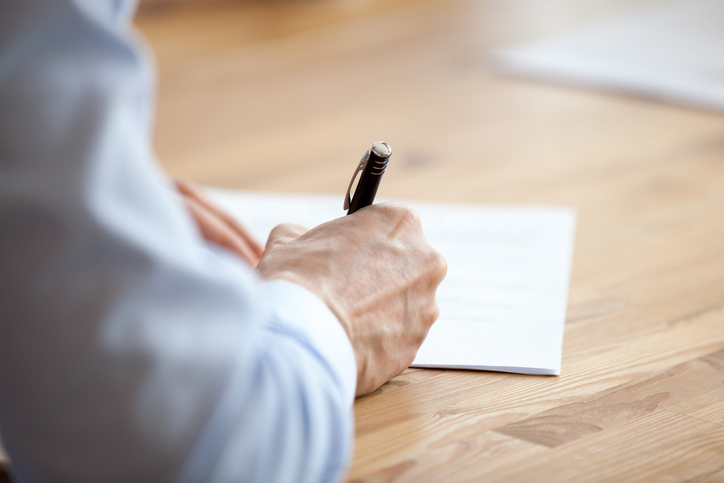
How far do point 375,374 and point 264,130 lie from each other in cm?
78

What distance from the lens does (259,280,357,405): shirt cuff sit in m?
0.43

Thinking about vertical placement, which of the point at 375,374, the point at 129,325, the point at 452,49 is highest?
the point at 129,325

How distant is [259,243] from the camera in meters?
0.77

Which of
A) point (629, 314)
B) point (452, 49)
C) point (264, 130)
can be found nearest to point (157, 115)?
point (264, 130)

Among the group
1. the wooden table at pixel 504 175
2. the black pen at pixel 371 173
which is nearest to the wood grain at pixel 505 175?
the wooden table at pixel 504 175

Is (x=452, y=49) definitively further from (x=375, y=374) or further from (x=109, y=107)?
(x=109, y=107)

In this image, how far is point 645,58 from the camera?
1512mm

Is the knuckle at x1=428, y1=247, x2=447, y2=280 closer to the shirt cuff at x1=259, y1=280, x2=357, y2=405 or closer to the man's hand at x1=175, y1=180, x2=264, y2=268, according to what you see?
the shirt cuff at x1=259, y1=280, x2=357, y2=405

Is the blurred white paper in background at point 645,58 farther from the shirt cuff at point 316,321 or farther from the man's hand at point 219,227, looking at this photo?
the shirt cuff at point 316,321

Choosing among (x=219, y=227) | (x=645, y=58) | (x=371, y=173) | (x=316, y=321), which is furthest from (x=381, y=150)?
(x=645, y=58)

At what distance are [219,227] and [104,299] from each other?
40 cm

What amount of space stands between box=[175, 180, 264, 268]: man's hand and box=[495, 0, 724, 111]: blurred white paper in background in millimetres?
815

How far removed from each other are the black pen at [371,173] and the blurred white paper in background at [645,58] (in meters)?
0.87

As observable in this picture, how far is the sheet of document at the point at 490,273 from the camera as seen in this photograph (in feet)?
1.94
